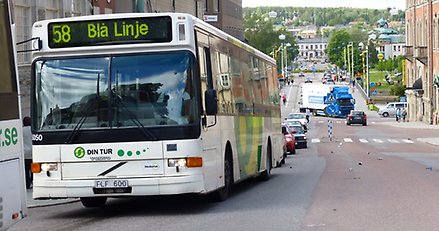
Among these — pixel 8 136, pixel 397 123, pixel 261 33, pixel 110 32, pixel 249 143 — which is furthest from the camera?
pixel 261 33

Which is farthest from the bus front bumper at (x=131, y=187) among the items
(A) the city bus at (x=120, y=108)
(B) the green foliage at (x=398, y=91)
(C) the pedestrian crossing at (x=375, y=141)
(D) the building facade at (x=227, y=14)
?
(B) the green foliage at (x=398, y=91)

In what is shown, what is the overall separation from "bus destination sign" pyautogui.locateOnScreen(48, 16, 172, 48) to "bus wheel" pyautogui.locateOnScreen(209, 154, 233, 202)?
10.8ft

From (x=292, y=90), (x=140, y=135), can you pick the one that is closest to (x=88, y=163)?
(x=140, y=135)

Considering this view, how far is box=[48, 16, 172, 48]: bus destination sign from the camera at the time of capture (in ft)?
50.8

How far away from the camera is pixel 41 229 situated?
14328mm

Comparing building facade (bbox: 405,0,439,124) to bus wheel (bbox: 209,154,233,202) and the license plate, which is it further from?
the license plate

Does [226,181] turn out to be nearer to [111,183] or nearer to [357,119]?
[111,183]

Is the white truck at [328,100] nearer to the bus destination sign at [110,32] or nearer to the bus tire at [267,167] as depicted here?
the bus tire at [267,167]

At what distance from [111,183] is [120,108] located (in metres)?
1.21

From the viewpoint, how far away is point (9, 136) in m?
10.9

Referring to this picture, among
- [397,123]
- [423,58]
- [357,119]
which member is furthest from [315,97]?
[357,119]

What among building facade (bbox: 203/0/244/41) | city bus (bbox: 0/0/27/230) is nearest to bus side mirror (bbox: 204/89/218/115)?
city bus (bbox: 0/0/27/230)

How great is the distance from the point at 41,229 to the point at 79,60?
113 inches

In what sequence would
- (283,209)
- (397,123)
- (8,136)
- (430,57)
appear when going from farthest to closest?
(397,123)
(430,57)
(283,209)
(8,136)
